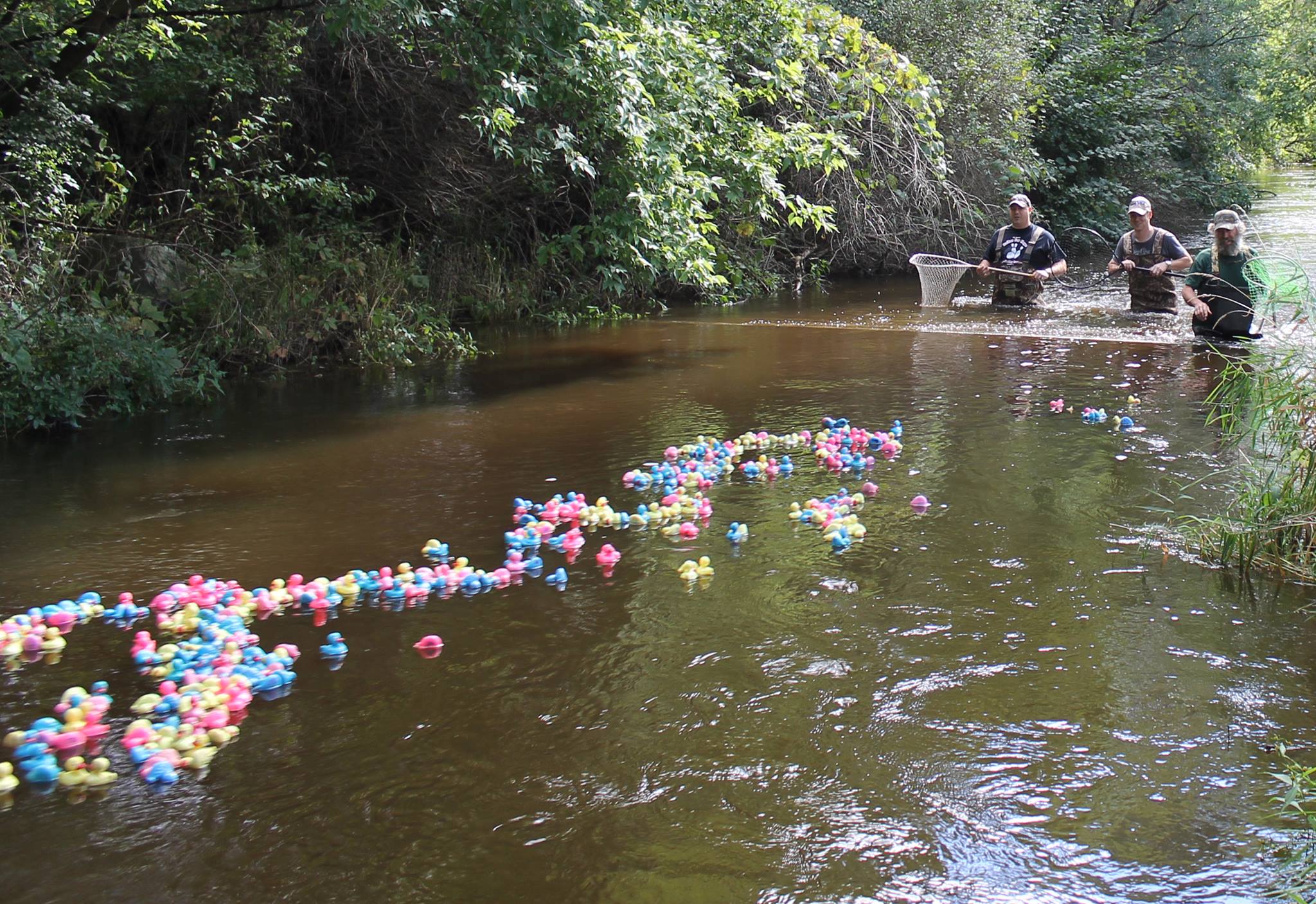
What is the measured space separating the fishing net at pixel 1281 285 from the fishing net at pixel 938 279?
314 inches

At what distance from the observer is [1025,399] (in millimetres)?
8805

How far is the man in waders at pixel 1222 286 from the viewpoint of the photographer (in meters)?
9.88

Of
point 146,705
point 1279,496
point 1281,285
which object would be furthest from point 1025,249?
point 146,705

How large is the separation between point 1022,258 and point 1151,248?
1.52 meters

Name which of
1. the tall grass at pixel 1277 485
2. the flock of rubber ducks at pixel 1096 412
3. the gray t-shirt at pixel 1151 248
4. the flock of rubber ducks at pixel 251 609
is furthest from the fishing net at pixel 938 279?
the tall grass at pixel 1277 485

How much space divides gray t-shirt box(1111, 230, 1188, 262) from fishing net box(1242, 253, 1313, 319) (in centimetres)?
624

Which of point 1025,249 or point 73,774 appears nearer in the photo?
point 73,774

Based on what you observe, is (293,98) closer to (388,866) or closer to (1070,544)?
(1070,544)

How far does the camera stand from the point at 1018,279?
13672 millimetres

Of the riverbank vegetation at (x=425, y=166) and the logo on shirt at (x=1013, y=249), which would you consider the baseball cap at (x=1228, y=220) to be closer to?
the logo on shirt at (x=1013, y=249)

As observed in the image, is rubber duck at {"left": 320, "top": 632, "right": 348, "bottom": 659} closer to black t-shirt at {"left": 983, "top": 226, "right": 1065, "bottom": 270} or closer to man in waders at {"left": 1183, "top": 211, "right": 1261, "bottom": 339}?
man in waders at {"left": 1183, "top": 211, "right": 1261, "bottom": 339}

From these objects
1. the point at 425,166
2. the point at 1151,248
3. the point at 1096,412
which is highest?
the point at 425,166

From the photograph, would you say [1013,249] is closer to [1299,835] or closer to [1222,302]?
[1222,302]

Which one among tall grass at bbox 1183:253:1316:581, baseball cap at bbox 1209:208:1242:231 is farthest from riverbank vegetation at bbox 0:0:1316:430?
tall grass at bbox 1183:253:1316:581
